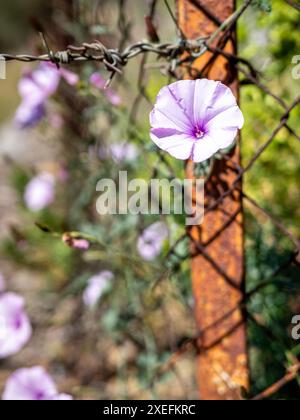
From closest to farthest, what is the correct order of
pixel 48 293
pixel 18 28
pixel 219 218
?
pixel 219 218 < pixel 48 293 < pixel 18 28

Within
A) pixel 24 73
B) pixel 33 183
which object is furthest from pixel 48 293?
pixel 24 73

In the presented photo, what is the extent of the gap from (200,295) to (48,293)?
107cm

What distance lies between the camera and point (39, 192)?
6.68 feet

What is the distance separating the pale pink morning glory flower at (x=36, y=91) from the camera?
1.42m

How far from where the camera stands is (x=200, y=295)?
0.85 metres

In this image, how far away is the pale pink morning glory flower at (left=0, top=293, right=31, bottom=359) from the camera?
134cm

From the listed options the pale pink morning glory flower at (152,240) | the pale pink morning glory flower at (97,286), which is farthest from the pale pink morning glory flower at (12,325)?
the pale pink morning glory flower at (152,240)

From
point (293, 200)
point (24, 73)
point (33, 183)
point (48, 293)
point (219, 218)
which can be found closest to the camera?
point (219, 218)

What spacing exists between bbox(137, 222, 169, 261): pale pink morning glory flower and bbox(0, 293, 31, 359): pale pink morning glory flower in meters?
0.38

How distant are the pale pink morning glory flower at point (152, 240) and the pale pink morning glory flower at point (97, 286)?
0.49ft

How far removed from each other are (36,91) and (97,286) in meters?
0.57

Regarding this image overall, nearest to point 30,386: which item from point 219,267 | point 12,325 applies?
point 12,325

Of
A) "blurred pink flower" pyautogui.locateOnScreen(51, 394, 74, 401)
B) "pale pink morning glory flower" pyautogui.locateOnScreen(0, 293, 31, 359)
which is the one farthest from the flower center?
"pale pink morning glory flower" pyautogui.locateOnScreen(0, 293, 31, 359)
